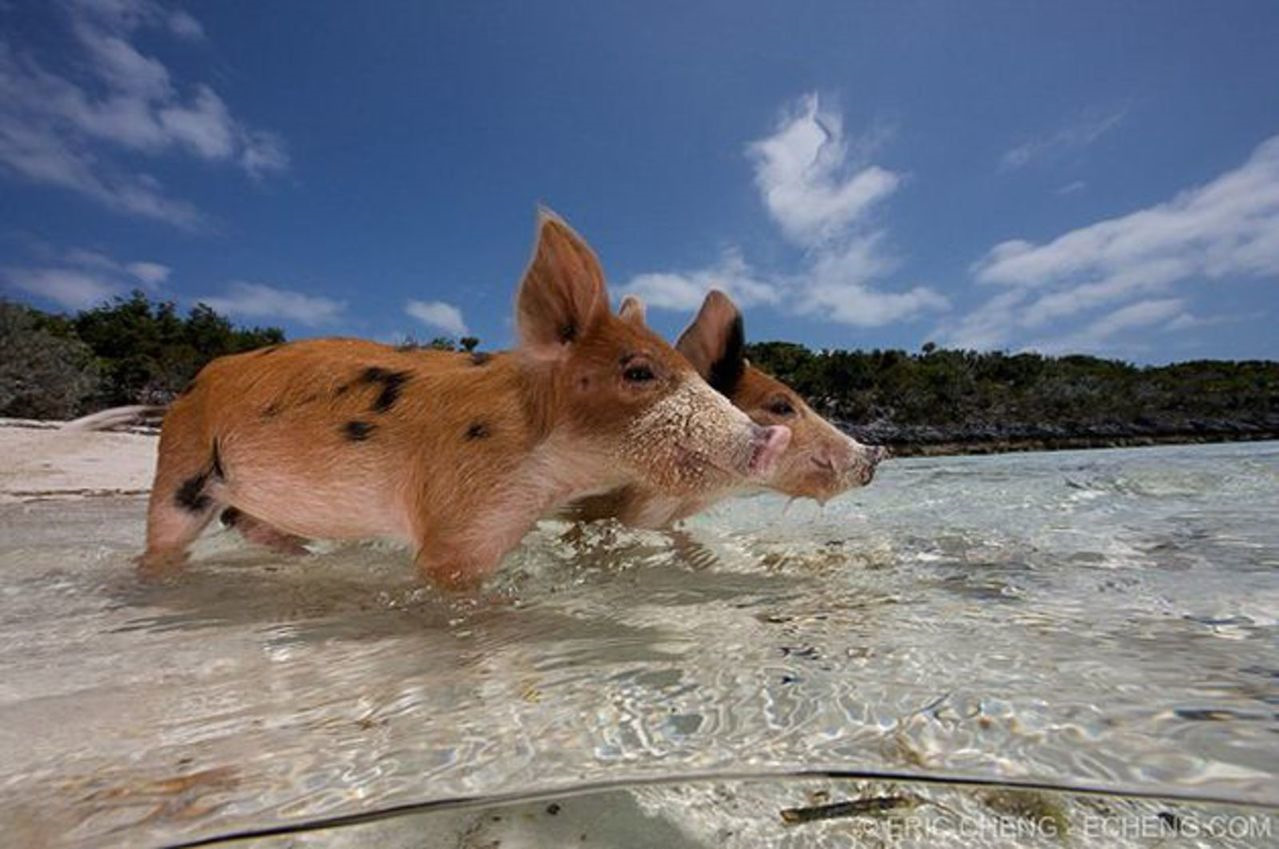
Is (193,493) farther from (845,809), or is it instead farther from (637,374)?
(845,809)

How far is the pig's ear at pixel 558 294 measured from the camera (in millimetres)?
3084

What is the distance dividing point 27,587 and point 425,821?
3.63 m

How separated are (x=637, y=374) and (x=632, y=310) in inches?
31.5

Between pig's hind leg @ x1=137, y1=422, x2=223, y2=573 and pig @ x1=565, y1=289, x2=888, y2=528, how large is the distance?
1831mm

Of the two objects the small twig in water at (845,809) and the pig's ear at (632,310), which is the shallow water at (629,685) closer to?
the small twig in water at (845,809)

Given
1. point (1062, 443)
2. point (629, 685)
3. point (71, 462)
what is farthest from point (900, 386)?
point (629, 685)

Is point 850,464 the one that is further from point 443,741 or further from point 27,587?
point 27,587

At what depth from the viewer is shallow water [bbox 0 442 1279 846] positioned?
1.29 meters

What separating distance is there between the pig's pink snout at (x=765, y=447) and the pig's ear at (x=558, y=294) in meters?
0.88

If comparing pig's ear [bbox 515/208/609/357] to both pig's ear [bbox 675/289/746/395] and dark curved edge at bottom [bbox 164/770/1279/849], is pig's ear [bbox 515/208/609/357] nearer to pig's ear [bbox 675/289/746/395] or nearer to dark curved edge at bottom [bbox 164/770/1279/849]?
pig's ear [bbox 675/289/746/395]

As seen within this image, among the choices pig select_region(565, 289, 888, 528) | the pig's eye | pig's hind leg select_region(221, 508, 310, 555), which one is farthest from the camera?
pig's hind leg select_region(221, 508, 310, 555)

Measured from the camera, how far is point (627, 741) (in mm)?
1456

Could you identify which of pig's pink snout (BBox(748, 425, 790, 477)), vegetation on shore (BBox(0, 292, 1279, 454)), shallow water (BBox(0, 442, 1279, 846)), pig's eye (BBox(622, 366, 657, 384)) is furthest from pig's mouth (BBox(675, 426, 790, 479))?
vegetation on shore (BBox(0, 292, 1279, 454))

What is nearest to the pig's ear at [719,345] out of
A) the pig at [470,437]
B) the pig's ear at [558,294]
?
the pig at [470,437]
